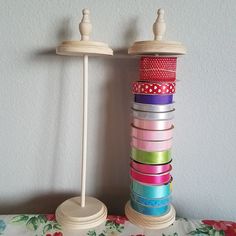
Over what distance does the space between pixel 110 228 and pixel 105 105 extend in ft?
0.98

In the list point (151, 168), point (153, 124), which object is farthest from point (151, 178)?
point (153, 124)

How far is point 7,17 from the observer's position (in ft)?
1.99

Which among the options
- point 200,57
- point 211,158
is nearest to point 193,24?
point 200,57

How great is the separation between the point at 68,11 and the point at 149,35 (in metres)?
0.20

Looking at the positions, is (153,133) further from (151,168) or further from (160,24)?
(160,24)

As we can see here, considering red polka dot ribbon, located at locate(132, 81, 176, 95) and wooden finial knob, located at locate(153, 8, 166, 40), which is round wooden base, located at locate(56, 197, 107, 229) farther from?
wooden finial knob, located at locate(153, 8, 166, 40)

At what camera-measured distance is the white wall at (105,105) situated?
1.98 feet

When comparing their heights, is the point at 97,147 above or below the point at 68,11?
below

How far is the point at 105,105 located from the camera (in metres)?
0.66

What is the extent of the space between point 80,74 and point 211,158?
407mm

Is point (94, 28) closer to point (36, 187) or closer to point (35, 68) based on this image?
point (35, 68)

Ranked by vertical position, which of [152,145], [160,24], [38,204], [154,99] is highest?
[160,24]

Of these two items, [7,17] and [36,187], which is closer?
[7,17]

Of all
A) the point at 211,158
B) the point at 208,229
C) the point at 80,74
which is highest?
→ the point at 80,74
